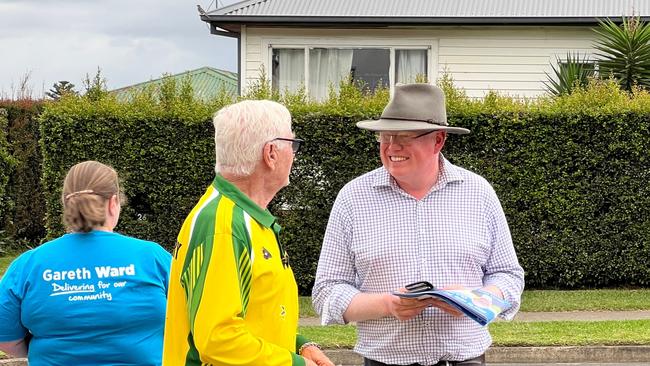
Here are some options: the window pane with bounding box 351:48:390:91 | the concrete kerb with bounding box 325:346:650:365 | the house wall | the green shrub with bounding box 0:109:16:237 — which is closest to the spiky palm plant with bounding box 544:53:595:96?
the house wall

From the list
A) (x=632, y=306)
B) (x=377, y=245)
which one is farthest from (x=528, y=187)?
(x=377, y=245)

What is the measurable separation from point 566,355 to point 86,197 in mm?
6634

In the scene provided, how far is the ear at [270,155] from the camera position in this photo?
3.12m

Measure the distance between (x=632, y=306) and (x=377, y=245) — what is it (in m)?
8.66

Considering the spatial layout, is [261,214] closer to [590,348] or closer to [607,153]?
[590,348]

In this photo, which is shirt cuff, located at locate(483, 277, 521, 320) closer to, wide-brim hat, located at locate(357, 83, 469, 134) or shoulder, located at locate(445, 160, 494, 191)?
shoulder, located at locate(445, 160, 494, 191)

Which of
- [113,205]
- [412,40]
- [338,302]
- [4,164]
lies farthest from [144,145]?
[338,302]

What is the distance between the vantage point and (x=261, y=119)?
312 centimetres

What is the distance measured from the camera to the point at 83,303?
3818mm

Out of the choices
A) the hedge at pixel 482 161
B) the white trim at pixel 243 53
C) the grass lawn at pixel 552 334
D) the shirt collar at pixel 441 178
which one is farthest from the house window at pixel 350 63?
the shirt collar at pixel 441 178

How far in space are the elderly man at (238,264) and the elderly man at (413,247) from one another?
0.68 meters

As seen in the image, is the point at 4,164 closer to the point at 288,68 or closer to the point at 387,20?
the point at 288,68

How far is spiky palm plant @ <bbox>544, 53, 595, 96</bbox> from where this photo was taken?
15.0 metres

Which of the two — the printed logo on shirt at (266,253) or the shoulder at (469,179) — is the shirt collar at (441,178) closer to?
the shoulder at (469,179)
